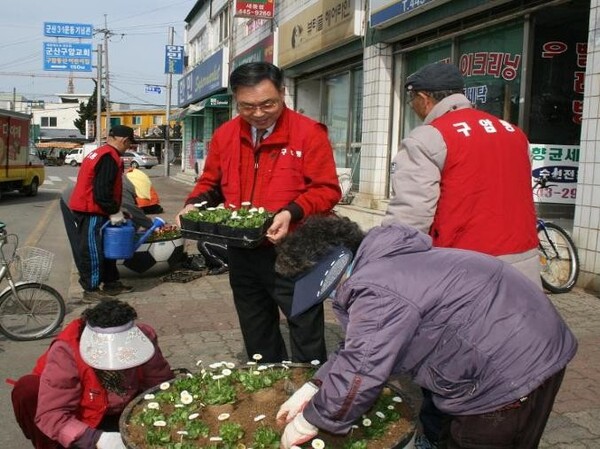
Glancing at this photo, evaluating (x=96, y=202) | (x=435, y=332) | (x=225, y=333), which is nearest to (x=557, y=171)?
(x=225, y=333)

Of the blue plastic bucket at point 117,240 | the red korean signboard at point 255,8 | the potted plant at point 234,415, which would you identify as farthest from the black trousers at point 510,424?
the red korean signboard at point 255,8

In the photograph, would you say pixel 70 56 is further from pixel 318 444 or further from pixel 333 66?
pixel 318 444

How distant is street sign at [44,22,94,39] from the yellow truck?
Answer: 11639 millimetres

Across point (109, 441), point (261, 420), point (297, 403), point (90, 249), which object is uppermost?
point (297, 403)

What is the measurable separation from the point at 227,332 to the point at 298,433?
3762mm

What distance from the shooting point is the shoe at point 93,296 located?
22.2ft

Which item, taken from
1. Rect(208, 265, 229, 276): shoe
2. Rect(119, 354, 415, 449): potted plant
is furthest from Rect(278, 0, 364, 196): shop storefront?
Rect(119, 354, 415, 449): potted plant

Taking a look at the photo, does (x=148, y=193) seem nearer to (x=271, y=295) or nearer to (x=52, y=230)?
(x=52, y=230)

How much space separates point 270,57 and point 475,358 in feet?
51.4

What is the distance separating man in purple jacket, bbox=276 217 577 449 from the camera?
181 centimetres

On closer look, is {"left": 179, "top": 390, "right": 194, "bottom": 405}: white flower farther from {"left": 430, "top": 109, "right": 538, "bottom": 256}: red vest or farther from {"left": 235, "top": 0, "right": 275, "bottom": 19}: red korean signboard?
{"left": 235, "top": 0, "right": 275, "bottom": 19}: red korean signboard

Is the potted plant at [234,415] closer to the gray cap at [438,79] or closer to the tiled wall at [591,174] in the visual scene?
the gray cap at [438,79]

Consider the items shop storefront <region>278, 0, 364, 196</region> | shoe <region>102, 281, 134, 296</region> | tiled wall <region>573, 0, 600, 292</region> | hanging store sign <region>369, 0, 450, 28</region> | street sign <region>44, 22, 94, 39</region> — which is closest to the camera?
tiled wall <region>573, 0, 600, 292</region>

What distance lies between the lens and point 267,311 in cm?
357
